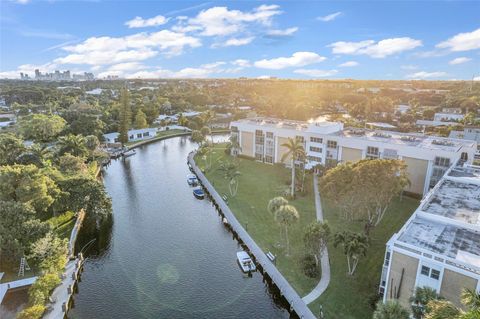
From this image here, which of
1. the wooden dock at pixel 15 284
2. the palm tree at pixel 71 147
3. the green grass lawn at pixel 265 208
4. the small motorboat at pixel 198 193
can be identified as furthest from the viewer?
the palm tree at pixel 71 147

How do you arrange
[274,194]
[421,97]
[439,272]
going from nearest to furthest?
[439,272] < [274,194] < [421,97]

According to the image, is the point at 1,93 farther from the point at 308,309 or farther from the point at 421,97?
the point at 421,97

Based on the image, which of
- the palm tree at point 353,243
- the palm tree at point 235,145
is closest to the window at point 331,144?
the palm tree at point 235,145

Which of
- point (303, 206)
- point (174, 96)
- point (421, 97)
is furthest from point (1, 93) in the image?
point (421, 97)

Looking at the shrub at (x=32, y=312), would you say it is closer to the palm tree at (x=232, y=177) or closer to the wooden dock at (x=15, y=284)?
the wooden dock at (x=15, y=284)

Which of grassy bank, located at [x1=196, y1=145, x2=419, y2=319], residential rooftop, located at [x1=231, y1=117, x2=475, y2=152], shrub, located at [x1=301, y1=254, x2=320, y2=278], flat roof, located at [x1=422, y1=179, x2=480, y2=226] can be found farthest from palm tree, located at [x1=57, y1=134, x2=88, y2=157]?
flat roof, located at [x1=422, y1=179, x2=480, y2=226]

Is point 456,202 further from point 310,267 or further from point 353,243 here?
point 310,267

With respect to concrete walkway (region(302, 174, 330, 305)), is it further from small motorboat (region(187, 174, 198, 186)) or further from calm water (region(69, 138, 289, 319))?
small motorboat (region(187, 174, 198, 186))
